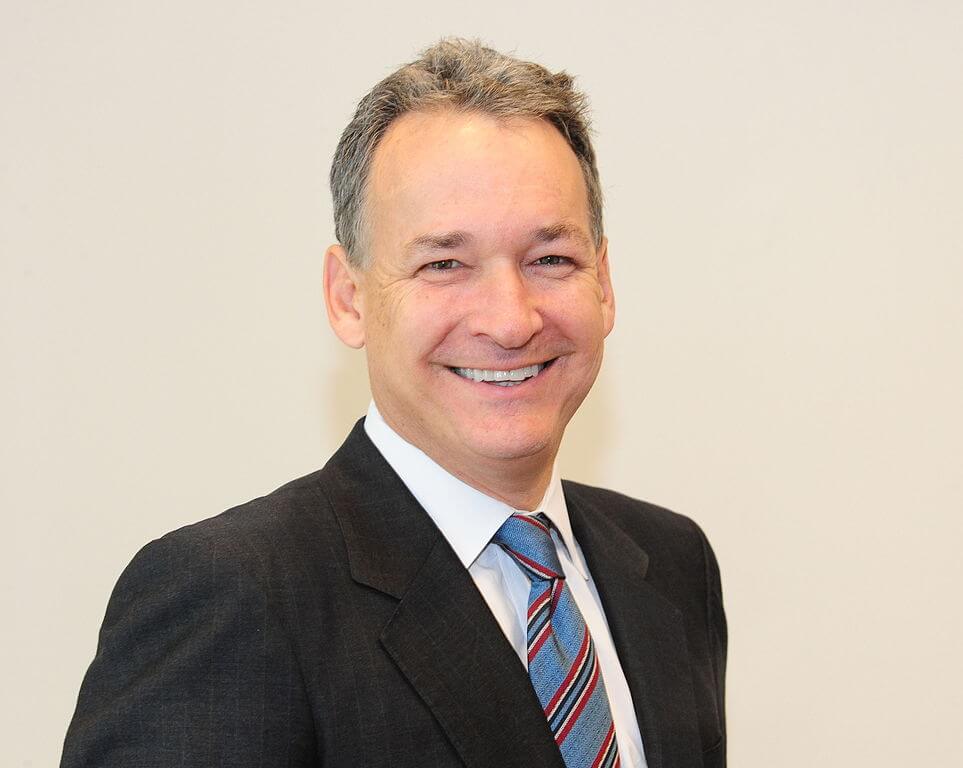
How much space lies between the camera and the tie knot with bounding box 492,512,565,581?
177cm

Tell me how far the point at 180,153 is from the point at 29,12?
0.39 meters

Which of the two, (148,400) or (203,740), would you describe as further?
(148,400)

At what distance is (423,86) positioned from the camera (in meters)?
1.79

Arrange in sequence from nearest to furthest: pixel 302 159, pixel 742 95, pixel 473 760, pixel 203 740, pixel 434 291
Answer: pixel 203 740
pixel 473 760
pixel 434 291
pixel 302 159
pixel 742 95

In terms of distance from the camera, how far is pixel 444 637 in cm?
163

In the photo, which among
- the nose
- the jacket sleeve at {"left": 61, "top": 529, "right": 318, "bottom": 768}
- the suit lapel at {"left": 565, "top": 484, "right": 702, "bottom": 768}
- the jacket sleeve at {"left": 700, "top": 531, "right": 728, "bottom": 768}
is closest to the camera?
the jacket sleeve at {"left": 61, "top": 529, "right": 318, "bottom": 768}

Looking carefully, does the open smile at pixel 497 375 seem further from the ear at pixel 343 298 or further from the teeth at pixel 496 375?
the ear at pixel 343 298

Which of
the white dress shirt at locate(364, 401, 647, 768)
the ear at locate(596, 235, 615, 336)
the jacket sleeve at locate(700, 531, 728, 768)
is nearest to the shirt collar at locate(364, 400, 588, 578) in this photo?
the white dress shirt at locate(364, 401, 647, 768)

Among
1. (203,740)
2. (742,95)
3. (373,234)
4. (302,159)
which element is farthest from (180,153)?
(203,740)

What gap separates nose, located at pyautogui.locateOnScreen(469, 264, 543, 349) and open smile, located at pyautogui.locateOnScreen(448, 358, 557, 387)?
0.05 metres

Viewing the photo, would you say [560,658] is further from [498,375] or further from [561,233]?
[561,233]

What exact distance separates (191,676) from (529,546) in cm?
53

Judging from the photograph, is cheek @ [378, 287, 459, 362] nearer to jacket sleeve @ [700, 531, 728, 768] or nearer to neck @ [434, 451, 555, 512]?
neck @ [434, 451, 555, 512]

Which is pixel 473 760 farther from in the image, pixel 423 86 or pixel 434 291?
pixel 423 86
